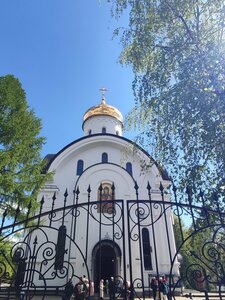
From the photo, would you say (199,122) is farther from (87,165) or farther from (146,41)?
(87,165)

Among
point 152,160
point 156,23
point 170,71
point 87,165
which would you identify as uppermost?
point 87,165

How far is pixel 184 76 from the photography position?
6.32 metres

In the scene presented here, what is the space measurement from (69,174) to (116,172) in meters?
3.64

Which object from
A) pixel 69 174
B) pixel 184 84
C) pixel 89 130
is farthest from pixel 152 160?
pixel 89 130

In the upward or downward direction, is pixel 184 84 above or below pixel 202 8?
below

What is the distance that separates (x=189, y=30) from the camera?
6.92 metres

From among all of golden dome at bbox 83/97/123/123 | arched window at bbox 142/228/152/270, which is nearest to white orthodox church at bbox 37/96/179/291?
arched window at bbox 142/228/152/270

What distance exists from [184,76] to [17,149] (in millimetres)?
5904

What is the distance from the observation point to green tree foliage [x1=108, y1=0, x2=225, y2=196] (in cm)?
604

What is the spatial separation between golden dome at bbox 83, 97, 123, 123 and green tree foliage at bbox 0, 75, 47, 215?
14.6 metres

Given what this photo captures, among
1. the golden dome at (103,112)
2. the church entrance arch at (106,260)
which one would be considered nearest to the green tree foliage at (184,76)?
the church entrance arch at (106,260)

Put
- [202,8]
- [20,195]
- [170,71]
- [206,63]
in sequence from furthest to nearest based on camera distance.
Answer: [20,195], [170,71], [202,8], [206,63]

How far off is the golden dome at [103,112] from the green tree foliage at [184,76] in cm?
1610

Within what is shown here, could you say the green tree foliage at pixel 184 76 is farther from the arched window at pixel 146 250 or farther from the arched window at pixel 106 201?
the arched window at pixel 146 250
